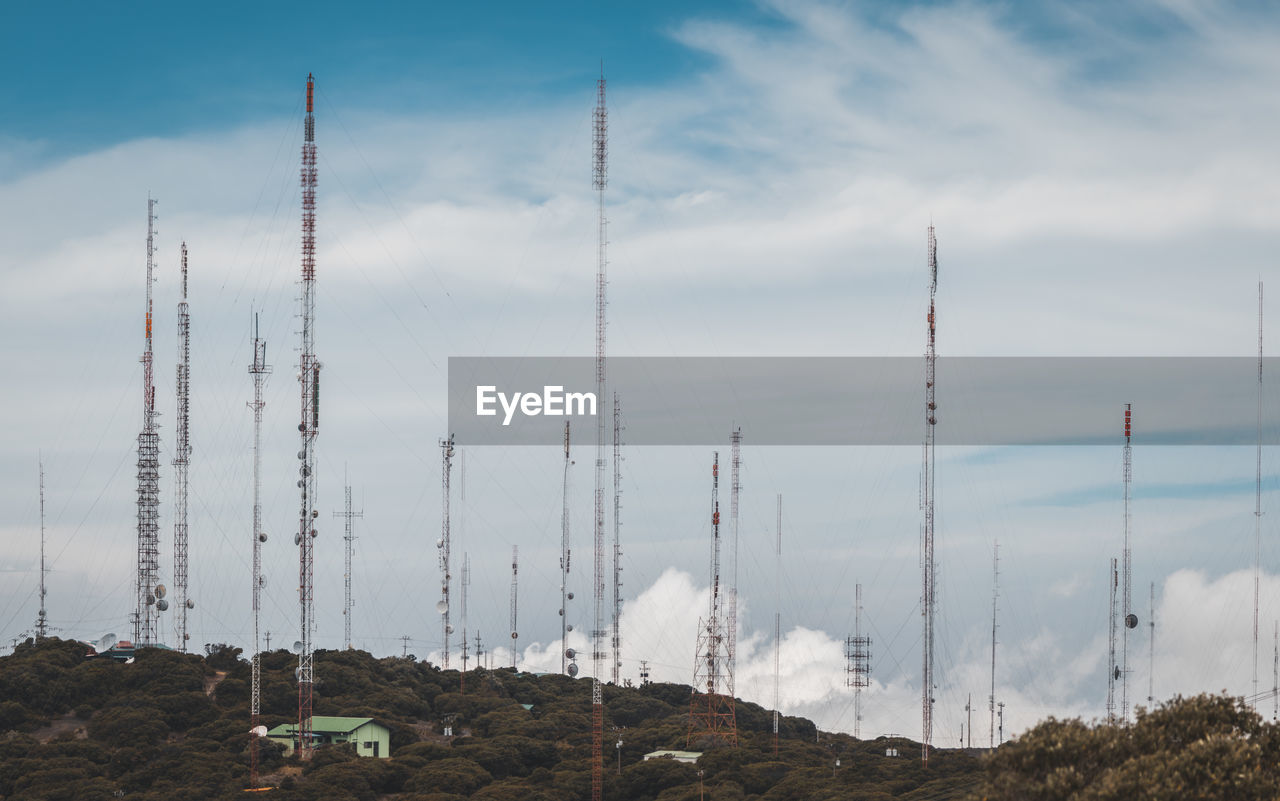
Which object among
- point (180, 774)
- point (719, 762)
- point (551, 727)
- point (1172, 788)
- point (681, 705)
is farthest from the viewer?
point (681, 705)

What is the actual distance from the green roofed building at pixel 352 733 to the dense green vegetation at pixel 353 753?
43.6 inches

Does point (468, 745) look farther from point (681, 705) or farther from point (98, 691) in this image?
point (681, 705)

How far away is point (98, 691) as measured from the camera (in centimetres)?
7381

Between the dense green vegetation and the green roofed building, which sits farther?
the green roofed building

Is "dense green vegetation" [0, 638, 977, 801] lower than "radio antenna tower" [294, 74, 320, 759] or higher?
lower

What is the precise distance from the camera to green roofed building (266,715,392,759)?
236ft

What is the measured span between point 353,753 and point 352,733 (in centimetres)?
405

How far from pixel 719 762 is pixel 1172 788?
4724 centimetres

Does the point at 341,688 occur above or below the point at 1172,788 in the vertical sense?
below

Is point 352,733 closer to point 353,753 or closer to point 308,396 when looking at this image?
point 353,753

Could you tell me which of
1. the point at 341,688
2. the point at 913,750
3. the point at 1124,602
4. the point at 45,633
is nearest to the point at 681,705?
the point at 913,750

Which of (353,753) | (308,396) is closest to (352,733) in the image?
(353,753)

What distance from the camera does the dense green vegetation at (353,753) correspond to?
2366 inches

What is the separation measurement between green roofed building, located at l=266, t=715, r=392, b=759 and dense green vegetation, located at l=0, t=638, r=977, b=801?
3.63 ft
